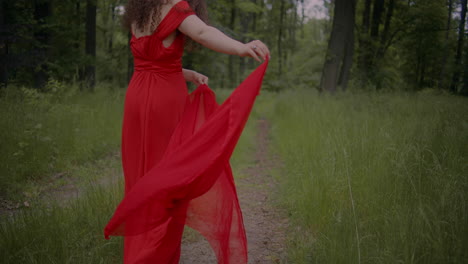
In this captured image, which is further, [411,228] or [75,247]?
[75,247]

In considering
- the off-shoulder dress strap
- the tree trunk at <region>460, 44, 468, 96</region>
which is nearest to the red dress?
the off-shoulder dress strap

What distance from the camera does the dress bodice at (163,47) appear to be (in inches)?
83.6

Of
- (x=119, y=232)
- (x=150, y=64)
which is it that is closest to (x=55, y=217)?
(x=119, y=232)

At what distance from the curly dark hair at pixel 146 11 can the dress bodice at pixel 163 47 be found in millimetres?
60

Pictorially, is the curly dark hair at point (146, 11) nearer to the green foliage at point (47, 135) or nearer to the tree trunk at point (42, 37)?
the green foliage at point (47, 135)

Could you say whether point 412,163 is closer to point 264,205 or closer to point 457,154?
point 457,154

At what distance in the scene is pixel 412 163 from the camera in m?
3.15

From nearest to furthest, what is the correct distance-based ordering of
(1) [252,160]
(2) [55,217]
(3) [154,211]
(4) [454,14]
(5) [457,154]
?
(3) [154,211]
(2) [55,217]
(5) [457,154]
(1) [252,160]
(4) [454,14]

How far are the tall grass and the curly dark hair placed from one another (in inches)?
72.7

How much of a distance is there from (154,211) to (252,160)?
16.3ft

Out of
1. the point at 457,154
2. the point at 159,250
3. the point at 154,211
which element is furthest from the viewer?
the point at 457,154

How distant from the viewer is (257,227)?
3834mm

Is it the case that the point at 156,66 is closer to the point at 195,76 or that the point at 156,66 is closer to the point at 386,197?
the point at 195,76

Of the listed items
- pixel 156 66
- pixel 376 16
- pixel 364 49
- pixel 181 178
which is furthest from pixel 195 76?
pixel 376 16
